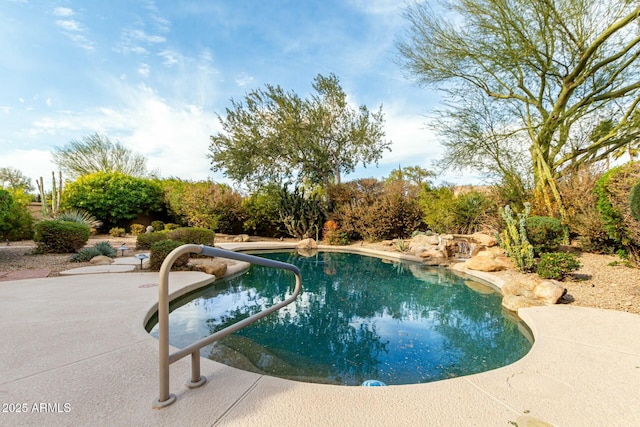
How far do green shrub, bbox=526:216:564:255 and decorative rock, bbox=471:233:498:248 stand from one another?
1580 millimetres

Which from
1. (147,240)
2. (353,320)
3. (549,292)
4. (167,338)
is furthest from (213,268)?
(549,292)

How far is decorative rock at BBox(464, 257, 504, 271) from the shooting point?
6.66 m

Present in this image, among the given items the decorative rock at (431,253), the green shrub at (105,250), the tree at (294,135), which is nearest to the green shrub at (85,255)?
the green shrub at (105,250)

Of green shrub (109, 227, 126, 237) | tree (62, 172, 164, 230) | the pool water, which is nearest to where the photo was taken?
the pool water

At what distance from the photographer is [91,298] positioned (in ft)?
12.7

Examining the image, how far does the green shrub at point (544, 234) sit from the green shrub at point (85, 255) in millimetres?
10482

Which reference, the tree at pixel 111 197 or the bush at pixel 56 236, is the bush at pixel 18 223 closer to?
the bush at pixel 56 236

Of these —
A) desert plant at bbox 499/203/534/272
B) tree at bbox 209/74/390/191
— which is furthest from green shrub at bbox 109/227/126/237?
desert plant at bbox 499/203/534/272

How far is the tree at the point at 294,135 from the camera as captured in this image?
1316 cm

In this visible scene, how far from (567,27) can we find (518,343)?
9.24m

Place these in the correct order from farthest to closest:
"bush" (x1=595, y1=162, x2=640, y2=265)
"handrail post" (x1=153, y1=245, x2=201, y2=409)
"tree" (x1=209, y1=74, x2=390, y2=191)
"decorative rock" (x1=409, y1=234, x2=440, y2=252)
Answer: "tree" (x1=209, y1=74, x2=390, y2=191), "decorative rock" (x1=409, y1=234, x2=440, y2=252), "bush" (x1=595, y1=162, x2=640, y2=265), "handrail post" (x1=153, y1=245, x2=201, y2=409)

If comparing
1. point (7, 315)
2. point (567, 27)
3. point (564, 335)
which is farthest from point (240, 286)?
point (567, 27)

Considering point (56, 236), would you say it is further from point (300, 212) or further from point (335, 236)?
point (335, 236)

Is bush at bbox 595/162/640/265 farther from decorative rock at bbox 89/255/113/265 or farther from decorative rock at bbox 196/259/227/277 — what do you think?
decorative rock at bbox 89/255/113/265
